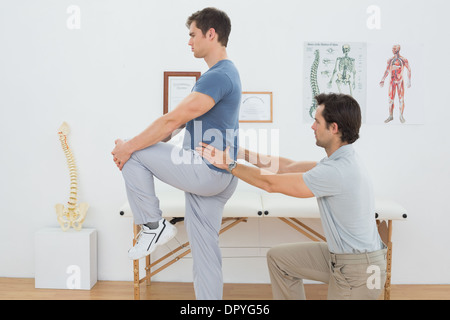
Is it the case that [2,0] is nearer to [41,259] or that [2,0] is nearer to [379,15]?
[41,259]

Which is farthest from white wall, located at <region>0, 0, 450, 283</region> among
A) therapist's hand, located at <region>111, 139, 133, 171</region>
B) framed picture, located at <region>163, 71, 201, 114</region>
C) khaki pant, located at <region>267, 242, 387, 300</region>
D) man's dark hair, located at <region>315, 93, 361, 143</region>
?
therapist's hand, located at <region>111, 139, 133, 171</region>

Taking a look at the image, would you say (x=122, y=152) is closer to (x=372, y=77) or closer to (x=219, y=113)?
(x=219, y=113)

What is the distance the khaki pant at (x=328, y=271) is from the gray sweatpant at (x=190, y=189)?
14.8 inches

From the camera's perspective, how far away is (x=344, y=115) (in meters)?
1.74

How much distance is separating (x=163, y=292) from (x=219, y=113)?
1.70 m

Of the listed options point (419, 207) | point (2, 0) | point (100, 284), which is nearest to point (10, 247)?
point (100, 284)

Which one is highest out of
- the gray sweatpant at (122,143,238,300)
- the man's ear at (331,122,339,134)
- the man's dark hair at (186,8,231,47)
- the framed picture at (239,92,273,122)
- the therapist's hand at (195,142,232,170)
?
the man's dark hair at (186,8,231,47)

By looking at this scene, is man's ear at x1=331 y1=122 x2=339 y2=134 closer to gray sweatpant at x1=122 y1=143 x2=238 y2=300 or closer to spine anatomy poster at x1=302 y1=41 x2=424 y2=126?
gray sweatpant at x1=122 y1=143 x2=238 y2=300

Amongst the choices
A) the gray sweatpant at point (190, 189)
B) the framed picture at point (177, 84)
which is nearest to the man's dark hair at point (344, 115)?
the gray sweatpant at point (190, 189)

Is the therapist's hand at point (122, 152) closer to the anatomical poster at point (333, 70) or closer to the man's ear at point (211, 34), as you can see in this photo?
the man's ear at point (211, 34)

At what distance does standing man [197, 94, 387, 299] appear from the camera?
170 cm

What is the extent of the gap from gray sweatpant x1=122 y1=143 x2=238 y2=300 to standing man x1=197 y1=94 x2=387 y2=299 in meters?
0.08

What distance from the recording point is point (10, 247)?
10.4 ft

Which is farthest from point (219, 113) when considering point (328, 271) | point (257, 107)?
point (257, 107)
